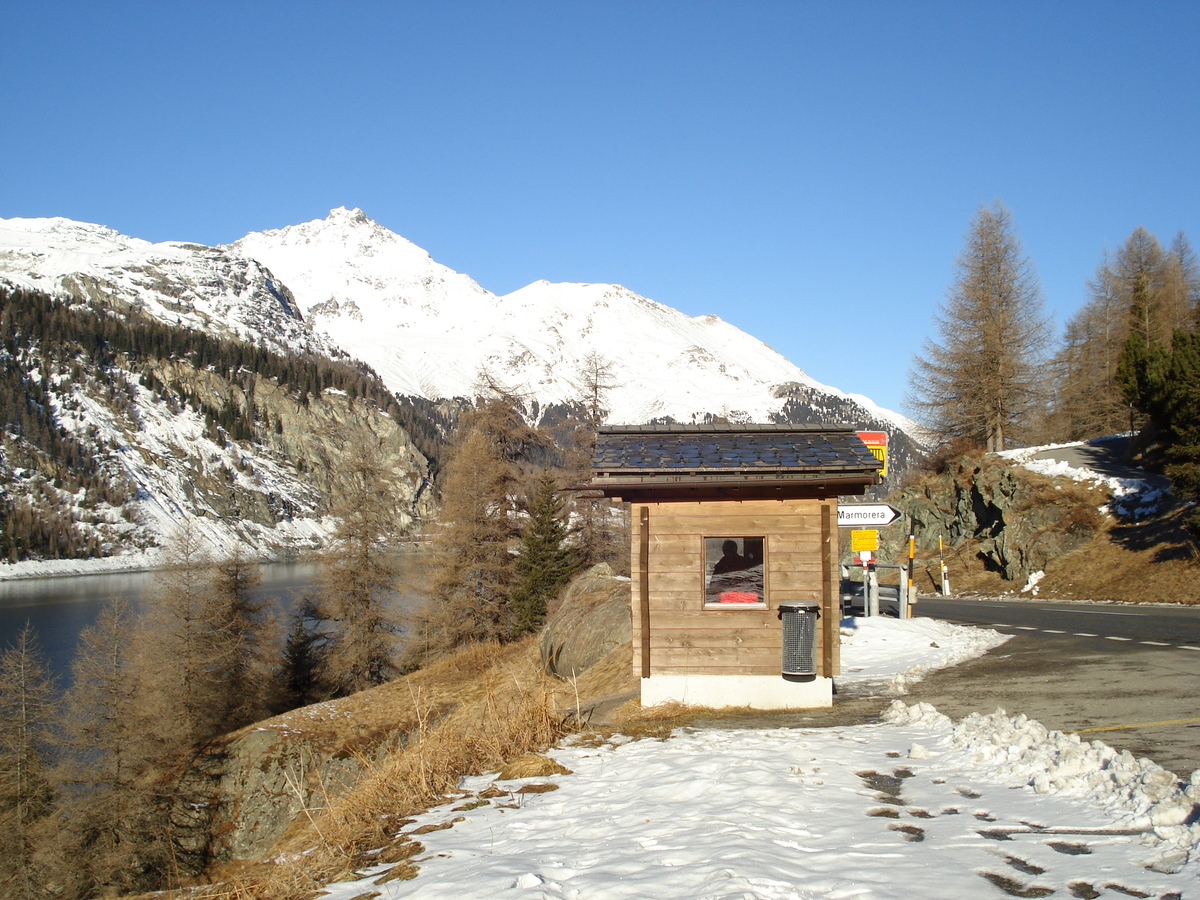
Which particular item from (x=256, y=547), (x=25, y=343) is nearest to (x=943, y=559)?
(x=256, y=547)

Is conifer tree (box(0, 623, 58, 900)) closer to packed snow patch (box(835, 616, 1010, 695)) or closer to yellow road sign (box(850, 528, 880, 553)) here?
packed snow patch (box(835, 616, 1010, 695))

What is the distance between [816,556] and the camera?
36.1ft

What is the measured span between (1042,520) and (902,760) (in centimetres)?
2792

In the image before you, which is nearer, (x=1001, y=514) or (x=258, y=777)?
(x=258, y=777)

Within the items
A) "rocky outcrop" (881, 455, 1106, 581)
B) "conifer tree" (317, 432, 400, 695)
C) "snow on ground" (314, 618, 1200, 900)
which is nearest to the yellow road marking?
"snow on ground" (314, 618, 1200, 900)

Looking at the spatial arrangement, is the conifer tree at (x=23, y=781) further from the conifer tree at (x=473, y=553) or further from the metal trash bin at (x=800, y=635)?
the metal trash bin at (x=800, y=635)

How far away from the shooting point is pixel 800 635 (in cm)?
1077

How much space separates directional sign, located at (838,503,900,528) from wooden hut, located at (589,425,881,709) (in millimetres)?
5480

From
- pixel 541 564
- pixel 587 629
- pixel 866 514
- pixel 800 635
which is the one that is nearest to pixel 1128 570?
pixel 866 514

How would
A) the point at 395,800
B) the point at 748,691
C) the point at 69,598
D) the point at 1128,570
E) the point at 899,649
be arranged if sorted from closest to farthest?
the point at 395,800, the point at 748,691, the point at 899,649, the point at 1128,570, the point at 69,598

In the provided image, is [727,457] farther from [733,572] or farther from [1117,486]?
[1117,486]

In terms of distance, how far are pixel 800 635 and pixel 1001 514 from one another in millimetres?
27010

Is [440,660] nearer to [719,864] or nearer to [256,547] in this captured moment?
[719,864]

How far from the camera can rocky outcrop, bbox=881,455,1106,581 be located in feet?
101
